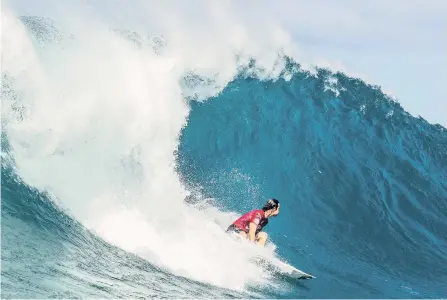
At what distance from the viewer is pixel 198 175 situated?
1415 cm

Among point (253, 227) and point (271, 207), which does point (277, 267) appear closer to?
point (253, 227)

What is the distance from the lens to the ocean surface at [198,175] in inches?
305

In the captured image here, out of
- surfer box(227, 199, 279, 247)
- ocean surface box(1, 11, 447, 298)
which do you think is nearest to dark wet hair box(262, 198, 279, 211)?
surfer box(227, 199, 279, 247)

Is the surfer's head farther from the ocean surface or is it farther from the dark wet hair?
the ocean surface

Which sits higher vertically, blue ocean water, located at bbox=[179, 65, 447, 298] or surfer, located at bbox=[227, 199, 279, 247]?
blue ocean water, located at bbox=[179, 65, 447, 298]

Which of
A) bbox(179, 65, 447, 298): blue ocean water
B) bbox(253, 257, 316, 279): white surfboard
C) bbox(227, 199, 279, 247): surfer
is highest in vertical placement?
bbox(179, 65, 447, 298): blue ocean water

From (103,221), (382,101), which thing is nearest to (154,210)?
(103,221)

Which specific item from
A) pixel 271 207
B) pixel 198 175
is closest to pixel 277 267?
pixel 271 207

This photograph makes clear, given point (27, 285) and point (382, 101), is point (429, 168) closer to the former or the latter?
point (382, 101)

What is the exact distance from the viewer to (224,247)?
9.37 metres

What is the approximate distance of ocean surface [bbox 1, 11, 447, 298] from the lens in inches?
305

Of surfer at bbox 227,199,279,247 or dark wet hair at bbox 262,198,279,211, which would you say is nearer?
surfer at bbox 227,199,279,247

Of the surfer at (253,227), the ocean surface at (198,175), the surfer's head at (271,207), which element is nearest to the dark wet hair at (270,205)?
the surfer's head at (271,207)

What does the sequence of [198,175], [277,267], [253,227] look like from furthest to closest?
1. [198,175]
2. [253,227]
3. [277,267]
